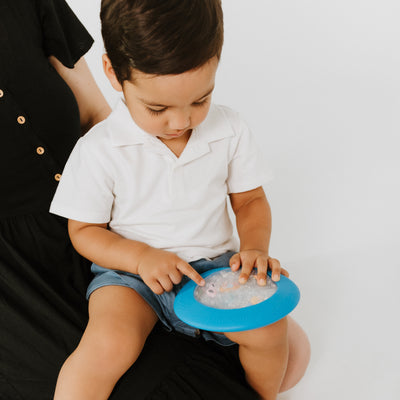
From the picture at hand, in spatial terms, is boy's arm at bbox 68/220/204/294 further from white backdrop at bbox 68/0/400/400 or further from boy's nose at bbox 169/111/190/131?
white backdrop at bbox 68/0/400/400

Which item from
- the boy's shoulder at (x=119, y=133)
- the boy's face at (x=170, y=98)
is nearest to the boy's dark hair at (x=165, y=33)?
the boy's face at (x=170, y=98)

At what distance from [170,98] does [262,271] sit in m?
Result: 0.34

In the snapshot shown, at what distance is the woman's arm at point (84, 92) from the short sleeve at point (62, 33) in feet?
0.11

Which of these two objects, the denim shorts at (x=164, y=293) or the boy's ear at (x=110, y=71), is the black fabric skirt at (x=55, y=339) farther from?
the boy's ear at (x=110, y=71)

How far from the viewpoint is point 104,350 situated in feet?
3.14

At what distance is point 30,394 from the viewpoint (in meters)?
1.08

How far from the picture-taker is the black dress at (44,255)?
40.3 inches

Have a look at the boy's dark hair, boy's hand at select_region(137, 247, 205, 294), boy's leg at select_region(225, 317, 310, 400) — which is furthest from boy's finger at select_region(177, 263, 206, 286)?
the boy's dark hair

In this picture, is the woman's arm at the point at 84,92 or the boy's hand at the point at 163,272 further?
the woman's arm at the point at 84,92

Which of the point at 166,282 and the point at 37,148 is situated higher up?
the point at 37,148

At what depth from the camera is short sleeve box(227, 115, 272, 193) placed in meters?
1.16

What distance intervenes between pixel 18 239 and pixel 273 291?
53cm

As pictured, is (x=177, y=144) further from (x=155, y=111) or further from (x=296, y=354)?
(x=296, y=354)

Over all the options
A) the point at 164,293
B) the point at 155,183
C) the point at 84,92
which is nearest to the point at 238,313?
the point at 164,293
